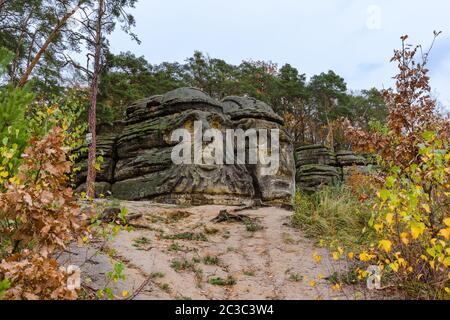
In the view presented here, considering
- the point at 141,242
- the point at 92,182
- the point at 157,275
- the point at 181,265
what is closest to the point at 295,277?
the point at 181,265

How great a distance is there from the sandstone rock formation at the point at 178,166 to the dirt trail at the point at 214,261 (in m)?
4.61

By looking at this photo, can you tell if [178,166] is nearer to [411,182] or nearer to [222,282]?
[222,282]

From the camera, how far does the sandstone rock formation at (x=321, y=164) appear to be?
80.7 ft

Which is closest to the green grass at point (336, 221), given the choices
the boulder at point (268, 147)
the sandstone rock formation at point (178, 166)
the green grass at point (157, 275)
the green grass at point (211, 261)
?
the green grass at point (211, 261)

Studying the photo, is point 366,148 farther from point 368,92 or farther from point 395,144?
point 368,92

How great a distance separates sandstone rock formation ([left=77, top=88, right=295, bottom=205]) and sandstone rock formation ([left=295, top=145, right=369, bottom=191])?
7352 mm

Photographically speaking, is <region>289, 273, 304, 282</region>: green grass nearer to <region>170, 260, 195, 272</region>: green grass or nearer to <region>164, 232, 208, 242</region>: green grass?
<region>170, 260, 195, 272</region>: green grass

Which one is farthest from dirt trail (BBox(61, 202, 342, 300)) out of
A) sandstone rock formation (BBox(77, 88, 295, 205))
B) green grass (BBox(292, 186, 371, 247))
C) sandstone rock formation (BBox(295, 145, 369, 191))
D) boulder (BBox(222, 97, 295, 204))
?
sandstone rock formation (BBox(295, 145, 369, 191))

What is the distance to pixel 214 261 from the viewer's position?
6.41 metres

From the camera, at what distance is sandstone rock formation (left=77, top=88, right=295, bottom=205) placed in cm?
1386

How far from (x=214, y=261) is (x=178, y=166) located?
8042 millimetres

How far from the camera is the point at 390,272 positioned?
16.7 feet

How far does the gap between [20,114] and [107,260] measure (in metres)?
2.32

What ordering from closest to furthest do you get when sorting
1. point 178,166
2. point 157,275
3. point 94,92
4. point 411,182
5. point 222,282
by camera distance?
point 411,182, point 157,275, point 222,282, point 94,92, point 178,166
